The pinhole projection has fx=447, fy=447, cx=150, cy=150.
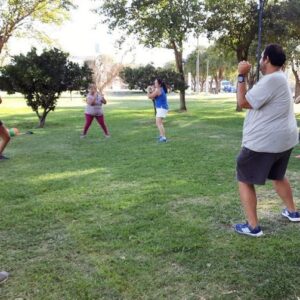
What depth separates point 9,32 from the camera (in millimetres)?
24078

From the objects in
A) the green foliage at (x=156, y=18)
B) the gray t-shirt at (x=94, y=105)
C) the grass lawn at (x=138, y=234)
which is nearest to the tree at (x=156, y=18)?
the green foliage at (x=156, y=18)

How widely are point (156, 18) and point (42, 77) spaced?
224 inches

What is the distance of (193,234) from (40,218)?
1.69 meters

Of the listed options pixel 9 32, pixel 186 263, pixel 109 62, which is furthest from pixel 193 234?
pixel 109 62

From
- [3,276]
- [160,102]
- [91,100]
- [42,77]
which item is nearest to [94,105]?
[91,100]

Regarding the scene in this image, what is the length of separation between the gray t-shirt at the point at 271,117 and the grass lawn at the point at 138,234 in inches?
34.4

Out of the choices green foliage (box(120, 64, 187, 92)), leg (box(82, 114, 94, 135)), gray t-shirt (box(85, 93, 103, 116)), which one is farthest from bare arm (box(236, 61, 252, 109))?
green foliage (box(120, 64, 187, 92))

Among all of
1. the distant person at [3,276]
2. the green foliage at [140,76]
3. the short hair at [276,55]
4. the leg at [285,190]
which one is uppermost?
the short hair at [276,55]

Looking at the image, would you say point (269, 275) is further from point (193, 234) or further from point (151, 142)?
point (151, 142)

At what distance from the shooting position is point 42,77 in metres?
15.2

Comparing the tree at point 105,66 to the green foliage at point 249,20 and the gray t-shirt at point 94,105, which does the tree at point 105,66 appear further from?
the gray t-shirt at point 94,105

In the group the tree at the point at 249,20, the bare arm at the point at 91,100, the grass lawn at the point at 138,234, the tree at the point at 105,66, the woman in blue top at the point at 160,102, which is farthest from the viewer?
the tree at the point at 105,66

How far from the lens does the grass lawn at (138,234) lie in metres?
3.23

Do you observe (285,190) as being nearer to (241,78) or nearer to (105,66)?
(241,78)
